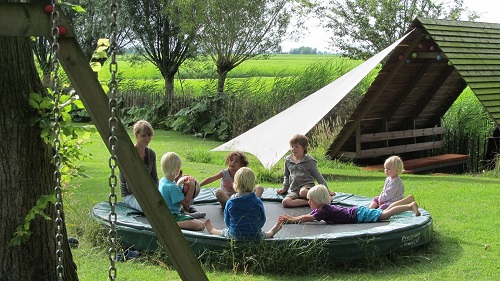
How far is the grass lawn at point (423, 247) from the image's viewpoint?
18.7ft

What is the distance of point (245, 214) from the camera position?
5.93 m

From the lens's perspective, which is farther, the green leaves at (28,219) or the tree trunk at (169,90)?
the tree trunk at (169,90)

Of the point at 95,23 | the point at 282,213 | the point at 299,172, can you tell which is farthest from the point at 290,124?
the point at 95,23

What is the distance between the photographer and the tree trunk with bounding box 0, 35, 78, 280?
4305 mm

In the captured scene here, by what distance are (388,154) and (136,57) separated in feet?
45.4

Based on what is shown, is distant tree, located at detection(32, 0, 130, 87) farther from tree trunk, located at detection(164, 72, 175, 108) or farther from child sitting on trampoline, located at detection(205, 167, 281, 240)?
child sitting on trampoline, located at detection(205, 167, 281, 240)

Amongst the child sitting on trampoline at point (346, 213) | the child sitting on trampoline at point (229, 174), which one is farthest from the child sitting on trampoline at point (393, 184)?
the child sitting on trampoline at point (229, 174)

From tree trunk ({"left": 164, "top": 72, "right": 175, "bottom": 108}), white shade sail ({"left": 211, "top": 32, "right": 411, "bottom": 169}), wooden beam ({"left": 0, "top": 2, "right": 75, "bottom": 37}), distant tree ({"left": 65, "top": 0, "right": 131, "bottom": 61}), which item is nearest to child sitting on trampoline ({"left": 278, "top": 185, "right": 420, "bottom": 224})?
white shade sail ({"left": 211, "top": 32, "right": 411, "bottom": 169})

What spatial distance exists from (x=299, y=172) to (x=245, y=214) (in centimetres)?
249

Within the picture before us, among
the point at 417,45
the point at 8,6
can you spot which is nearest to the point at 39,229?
the point at 8,6

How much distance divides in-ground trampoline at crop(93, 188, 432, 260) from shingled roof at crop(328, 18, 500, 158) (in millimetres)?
5285

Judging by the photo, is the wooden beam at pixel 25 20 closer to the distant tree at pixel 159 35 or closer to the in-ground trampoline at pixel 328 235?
the in-ground trampoline at pixel 328 235

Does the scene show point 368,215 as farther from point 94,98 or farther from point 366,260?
point 94,98

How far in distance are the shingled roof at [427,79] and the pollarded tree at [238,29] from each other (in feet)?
25.4
